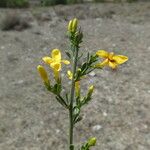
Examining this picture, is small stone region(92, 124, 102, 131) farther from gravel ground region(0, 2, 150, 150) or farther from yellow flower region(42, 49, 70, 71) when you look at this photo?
yellow flower region(42, 49, 70, 71)

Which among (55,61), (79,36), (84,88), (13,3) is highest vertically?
(79,36)

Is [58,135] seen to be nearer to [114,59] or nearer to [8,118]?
[8,118]

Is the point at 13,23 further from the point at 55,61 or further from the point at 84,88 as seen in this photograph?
the point at 55,61

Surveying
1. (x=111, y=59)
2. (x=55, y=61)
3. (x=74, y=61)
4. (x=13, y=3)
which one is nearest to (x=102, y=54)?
(x=111, y=59)

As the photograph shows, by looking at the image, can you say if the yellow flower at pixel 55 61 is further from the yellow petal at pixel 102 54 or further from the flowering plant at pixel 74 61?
the yellow petal at pixel 102 54

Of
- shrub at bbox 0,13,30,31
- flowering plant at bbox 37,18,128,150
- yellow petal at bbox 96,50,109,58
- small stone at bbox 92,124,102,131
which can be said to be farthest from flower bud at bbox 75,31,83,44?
shrub at bbox 0,13,30,31

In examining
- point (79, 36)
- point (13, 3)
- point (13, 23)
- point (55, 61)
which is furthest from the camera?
point (13, 3)
